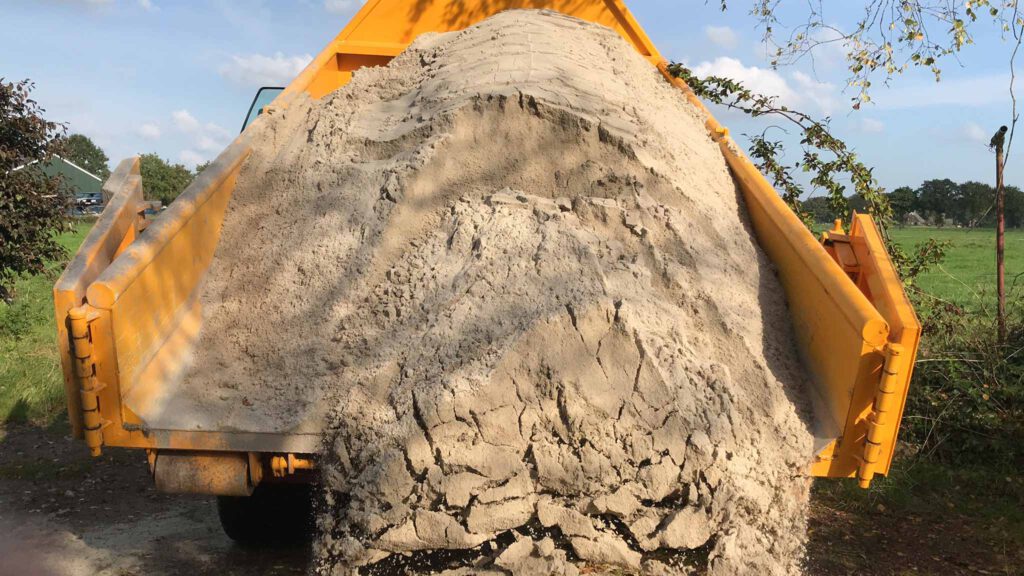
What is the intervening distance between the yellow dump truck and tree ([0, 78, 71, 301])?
466 cm

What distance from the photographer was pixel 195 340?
296 centimetres

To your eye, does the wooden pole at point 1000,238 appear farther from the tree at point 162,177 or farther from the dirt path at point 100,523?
the tree at point 162,177

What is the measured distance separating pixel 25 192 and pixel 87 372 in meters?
5.68

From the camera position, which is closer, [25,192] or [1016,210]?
[25,192]

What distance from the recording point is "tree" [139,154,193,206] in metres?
38.9

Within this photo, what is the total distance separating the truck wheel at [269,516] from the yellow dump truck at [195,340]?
159mm

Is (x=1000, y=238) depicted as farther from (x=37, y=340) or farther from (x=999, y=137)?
(x=37, y=340)

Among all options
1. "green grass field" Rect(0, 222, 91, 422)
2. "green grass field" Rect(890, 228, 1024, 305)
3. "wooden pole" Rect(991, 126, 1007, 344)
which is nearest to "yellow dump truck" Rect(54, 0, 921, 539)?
"wooden pole" Rect(991, 126, 1007, 344)

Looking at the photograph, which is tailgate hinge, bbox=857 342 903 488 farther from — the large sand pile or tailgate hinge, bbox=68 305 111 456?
tailgate hinge, bbox=68 305 111 456

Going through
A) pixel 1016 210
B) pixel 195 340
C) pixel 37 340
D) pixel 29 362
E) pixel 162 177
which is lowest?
pixel 195 340

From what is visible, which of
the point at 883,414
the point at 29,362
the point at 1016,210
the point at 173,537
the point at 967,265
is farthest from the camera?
the point at 1016,210

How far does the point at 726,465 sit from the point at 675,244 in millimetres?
1009

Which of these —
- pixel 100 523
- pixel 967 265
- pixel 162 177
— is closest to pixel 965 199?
pixel 967 265

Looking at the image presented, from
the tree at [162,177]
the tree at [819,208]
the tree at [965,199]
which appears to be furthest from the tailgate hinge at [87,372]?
the tree at [162,177]
